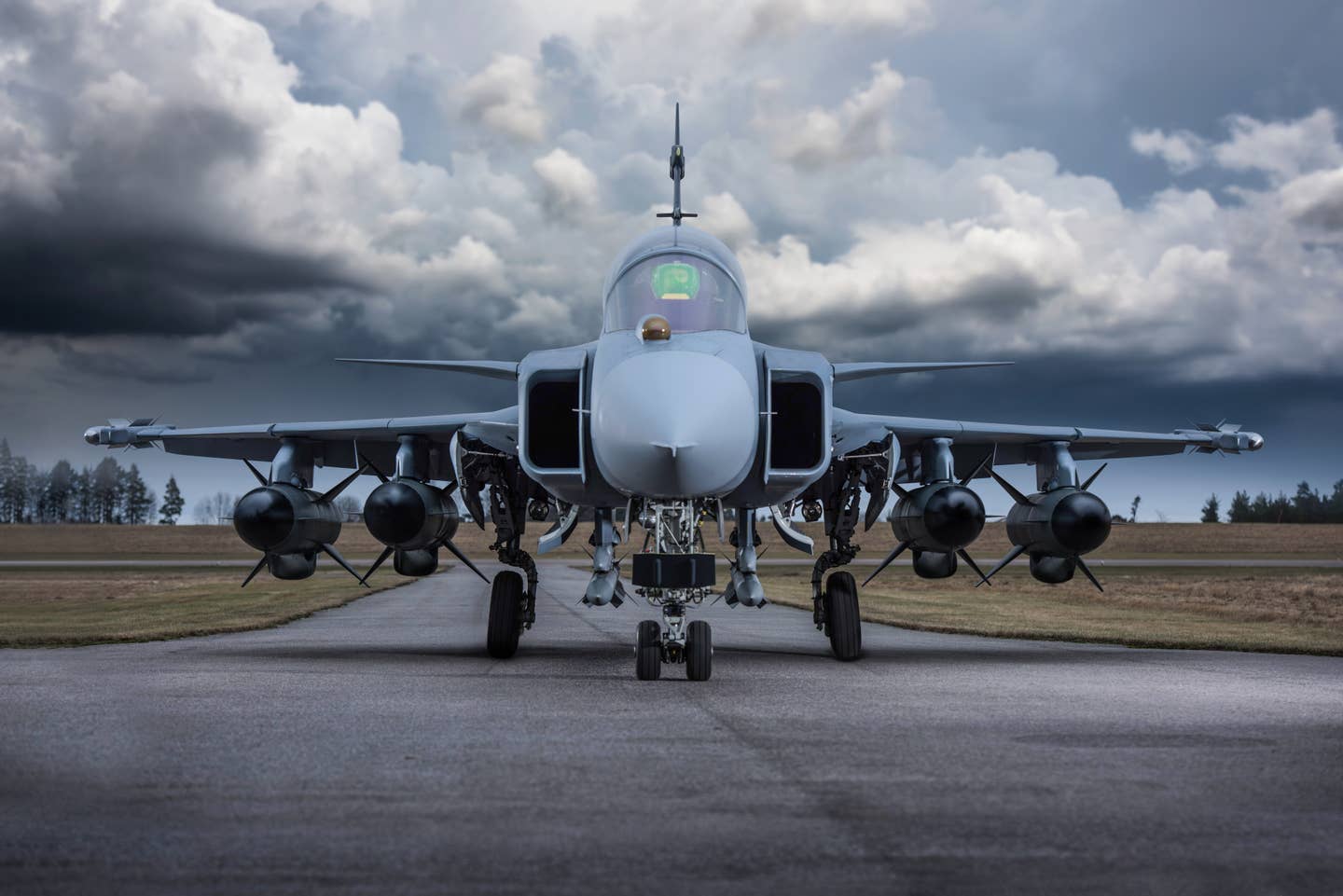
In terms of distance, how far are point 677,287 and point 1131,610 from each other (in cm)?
1714

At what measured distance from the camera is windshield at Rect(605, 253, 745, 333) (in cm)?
1103

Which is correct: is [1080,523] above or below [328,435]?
below

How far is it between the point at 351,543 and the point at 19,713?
A: 90.4 meters

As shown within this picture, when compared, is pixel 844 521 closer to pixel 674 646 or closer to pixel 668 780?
pixel 674 646

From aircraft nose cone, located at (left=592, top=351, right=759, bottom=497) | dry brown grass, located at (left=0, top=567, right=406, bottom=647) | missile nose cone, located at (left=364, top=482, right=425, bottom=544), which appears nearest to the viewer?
aircraft nose cone, located at (left=592, top=351, right=759, bottom=497)

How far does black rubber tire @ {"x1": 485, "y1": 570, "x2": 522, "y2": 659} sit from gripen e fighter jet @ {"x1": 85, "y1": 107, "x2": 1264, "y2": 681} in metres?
0.02

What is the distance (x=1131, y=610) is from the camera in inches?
977

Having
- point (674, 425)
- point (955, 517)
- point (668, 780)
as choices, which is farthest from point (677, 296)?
point (668, 780)

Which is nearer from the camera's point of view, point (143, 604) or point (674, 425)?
point (674, 425)

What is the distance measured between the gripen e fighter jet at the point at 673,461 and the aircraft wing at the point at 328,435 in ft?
0.11

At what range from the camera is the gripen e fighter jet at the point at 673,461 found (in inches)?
386

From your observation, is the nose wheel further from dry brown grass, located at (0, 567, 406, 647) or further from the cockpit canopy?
dry brown grass, located at (0, 567, 406, 647)

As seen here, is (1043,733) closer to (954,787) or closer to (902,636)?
(954,787)

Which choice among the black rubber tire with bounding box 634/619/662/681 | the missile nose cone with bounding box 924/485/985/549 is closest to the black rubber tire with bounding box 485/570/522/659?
the black rubber tire with bounding box 634/619/662/681
